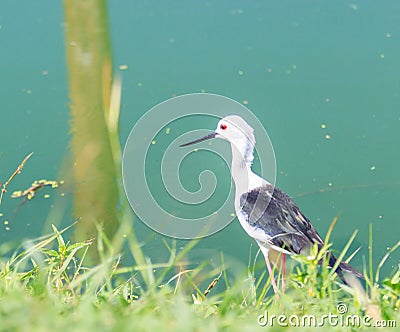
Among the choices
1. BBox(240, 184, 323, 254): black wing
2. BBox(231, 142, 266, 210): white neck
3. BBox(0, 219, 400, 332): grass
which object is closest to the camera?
BBox(0, 219, 400, 332): grass

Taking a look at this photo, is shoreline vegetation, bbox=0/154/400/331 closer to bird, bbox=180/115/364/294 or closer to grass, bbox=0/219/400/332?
grass, bbox=0/219/400/332

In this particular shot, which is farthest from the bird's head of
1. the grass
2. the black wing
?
the grass

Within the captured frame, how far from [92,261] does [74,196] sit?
61 cm

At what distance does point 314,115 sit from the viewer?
5328mm

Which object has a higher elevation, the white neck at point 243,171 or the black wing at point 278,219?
the white neck at point 243,171

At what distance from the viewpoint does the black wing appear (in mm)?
3434

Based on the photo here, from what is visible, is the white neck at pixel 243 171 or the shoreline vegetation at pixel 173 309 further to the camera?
the white neck at pixel 243 171

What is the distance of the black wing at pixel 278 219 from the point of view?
343cm

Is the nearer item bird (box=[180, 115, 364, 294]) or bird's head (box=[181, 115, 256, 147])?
bird (box=[180, 115, 364, 294])

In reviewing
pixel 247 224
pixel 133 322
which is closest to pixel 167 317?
pixel 133 322

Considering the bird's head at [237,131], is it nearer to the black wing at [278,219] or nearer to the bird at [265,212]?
the bird at [265,212]

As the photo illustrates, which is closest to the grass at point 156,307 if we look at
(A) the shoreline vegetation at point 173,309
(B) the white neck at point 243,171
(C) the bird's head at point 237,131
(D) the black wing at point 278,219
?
(A) the shoreline vegetation at point 173,309

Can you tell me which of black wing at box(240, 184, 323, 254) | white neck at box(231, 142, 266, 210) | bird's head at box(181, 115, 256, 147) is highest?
bird's head at box(181, 115, 256, 147)

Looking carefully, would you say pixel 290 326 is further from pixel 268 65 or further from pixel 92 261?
pixel 268 65
